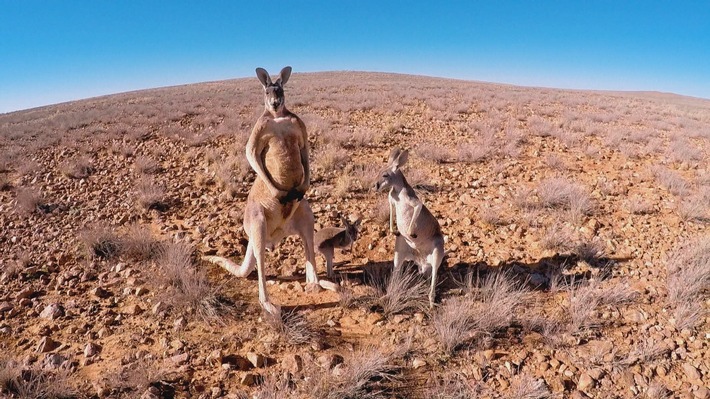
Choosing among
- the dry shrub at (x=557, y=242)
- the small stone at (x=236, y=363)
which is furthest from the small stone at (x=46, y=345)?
the dry shrub at (x=557, y=242)

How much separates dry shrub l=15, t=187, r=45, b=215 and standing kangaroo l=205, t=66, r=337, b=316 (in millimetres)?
4468

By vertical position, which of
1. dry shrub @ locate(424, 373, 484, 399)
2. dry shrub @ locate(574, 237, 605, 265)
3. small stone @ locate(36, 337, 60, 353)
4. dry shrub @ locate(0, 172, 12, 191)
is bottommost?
dry shrub @ locate(424, 373, 484, 399)

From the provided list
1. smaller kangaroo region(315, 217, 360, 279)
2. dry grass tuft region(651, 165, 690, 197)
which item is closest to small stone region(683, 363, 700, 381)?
smaller kangaroo region(315, 217, 360, 279)

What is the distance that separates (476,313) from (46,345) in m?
3.71

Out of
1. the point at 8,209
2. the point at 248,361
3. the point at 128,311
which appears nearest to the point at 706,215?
the point at 248,361

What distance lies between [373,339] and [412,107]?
14.4m

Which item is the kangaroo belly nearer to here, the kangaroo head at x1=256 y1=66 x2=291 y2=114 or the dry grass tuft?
the kangaroo head at x1=256 y1=66 x2=291 y2=114

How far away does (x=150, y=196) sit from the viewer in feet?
Result: 20.9

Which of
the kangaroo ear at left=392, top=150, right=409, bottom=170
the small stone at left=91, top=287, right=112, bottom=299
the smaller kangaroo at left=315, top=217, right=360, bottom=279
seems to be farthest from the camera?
the smaller kangaroo at left=315, top=217, right=360, bottom=279

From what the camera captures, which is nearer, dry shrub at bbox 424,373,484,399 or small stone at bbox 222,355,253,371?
dry shrub at bbox 424,373,484,399

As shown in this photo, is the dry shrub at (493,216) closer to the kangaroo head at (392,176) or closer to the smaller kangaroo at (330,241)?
the smaller kangaroo at (330,241)

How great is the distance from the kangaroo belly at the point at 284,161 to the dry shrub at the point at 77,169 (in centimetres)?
625

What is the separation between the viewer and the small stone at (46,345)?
10.6 ft

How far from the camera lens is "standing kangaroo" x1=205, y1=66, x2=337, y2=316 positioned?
3.56 meters
